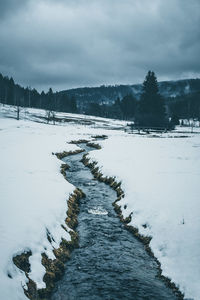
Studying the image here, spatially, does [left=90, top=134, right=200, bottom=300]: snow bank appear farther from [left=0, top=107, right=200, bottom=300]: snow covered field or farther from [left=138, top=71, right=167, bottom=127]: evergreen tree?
[left=138, top=71, right=167, bottom=127]: evergreen tree

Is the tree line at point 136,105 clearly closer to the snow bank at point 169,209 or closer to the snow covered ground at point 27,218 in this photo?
the snow bank at point 169,209

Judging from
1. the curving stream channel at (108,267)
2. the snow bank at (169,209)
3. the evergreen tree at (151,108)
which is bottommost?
the curving stream channel at (108,267)

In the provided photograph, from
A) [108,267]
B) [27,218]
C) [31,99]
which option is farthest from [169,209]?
[31,99]

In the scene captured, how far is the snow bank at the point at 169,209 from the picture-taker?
8.52m

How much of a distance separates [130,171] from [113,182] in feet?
6.10

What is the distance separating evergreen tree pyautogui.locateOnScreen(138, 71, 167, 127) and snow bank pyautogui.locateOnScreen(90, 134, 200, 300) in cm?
4748

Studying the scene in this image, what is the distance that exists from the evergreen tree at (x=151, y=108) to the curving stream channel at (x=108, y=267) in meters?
58.6

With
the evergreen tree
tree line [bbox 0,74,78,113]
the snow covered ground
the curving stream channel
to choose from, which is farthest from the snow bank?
tree line [bbox 0,74,78,113]

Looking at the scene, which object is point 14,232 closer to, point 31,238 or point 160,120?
point 31,238

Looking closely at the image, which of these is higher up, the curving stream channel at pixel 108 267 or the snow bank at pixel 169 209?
the snow bank at pixel 169 209

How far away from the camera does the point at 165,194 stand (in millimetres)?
13969

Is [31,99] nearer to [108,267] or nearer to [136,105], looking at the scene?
[136,105]

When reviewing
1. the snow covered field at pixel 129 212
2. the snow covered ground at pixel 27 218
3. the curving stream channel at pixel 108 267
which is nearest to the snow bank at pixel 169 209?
the snow covered field at pixel 129 212

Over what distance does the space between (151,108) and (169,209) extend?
6146 centimetres
